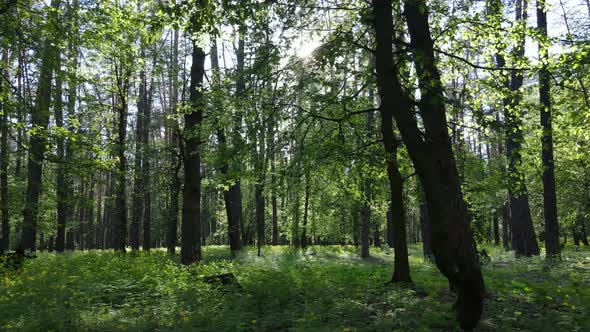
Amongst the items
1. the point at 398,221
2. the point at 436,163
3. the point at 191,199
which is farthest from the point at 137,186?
the point at 436,163

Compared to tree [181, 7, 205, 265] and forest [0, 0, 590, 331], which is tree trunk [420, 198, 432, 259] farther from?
tree [181, 7, 205, 265]

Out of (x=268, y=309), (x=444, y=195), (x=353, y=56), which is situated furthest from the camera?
Result: (x=353, y=56)

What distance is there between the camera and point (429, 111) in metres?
6.17

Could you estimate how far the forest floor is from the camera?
6512mm

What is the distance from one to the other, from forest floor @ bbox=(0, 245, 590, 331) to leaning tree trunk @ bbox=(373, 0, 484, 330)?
115cm

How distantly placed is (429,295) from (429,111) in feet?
14.2

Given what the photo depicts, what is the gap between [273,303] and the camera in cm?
808

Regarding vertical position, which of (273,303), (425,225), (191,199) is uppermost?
(191,199)

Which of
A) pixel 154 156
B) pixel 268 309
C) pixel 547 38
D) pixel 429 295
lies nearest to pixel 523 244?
pixel 429 295

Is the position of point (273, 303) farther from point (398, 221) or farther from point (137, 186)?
point (137, 186)

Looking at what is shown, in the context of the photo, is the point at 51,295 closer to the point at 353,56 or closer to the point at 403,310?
the point at 403,310

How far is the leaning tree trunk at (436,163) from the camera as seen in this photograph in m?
5.45

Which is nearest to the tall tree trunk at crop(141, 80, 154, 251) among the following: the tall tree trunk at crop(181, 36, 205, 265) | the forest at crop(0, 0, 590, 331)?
the forest at crop(0, 0, 590, 331)

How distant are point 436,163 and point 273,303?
4.41m
